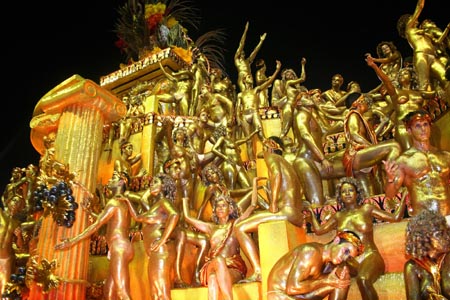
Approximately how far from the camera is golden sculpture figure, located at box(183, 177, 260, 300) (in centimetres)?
466

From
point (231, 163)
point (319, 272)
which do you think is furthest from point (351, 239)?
point (231, 163)

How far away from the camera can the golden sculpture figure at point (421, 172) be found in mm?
4543

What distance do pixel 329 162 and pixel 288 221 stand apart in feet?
6.45

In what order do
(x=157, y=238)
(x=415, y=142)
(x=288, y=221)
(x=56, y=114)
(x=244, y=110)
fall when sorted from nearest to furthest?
(x=415, y=142) → (x=288, y=221) → (x=157, y=238) → (x=56, y=114) → (x=244, y=110)

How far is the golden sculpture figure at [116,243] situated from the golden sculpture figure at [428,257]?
331 cm

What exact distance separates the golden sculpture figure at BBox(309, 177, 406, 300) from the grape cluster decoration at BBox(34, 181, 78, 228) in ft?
10.3

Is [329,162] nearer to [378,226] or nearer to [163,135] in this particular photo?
[378,226]

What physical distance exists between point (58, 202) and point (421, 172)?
443 cm

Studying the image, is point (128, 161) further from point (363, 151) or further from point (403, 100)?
point (403, 100)

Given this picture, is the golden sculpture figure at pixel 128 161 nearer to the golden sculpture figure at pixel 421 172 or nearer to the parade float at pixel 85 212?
the parade float at pixel 85 212

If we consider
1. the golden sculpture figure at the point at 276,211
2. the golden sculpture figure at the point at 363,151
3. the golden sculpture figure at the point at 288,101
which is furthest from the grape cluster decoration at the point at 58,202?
the golden sculpture figure at the point at 363,151

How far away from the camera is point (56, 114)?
6.92m


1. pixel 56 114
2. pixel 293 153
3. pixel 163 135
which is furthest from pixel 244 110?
pixel 56 114

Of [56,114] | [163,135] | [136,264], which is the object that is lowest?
[136,264]
